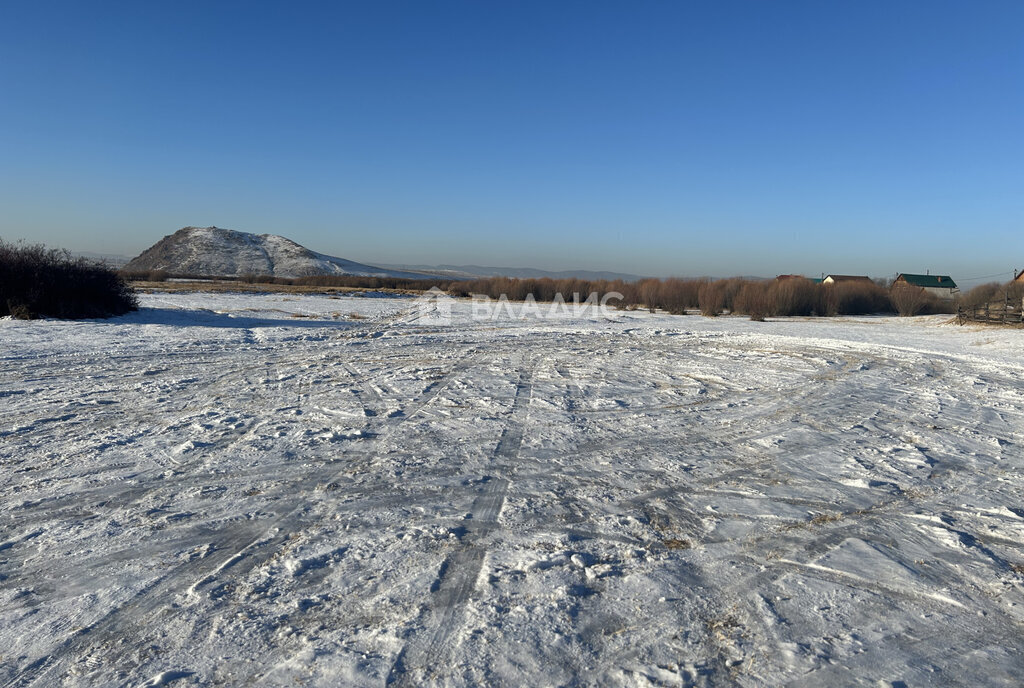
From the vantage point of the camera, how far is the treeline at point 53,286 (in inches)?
758

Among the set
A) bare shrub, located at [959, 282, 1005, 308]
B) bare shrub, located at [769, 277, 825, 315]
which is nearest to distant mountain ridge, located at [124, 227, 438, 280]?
bare shrub, located at [769, 277, 825, 315]

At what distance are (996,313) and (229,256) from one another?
430ft

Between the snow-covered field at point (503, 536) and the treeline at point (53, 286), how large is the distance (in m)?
12.2

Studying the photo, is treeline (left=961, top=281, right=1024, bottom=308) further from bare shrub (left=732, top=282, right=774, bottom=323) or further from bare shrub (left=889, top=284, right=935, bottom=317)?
bare shrub (left=732, top=282, right=774, bottom=323)

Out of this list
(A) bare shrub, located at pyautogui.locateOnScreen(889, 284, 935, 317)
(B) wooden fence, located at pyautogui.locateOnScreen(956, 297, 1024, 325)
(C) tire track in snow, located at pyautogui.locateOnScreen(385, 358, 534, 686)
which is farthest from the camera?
(A) bare shrub, located at pyautogui.locateOnScreen(889, 284, 935, 317)

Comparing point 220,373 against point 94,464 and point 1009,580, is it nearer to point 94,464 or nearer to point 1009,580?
point 94,464

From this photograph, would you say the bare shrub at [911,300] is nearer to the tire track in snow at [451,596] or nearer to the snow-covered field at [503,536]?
the snow-covered field at [503,536]

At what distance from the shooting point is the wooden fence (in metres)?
26.6

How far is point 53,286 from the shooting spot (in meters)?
19.9

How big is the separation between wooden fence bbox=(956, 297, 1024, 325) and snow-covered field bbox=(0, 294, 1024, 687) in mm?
22784

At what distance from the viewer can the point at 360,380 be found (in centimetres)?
994

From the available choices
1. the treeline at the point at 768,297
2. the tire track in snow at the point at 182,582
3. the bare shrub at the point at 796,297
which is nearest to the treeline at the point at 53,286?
the tire track in snow at the point at 182,582

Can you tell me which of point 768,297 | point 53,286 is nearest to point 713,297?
point 768,297

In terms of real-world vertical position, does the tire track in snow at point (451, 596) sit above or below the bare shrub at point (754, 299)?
below
